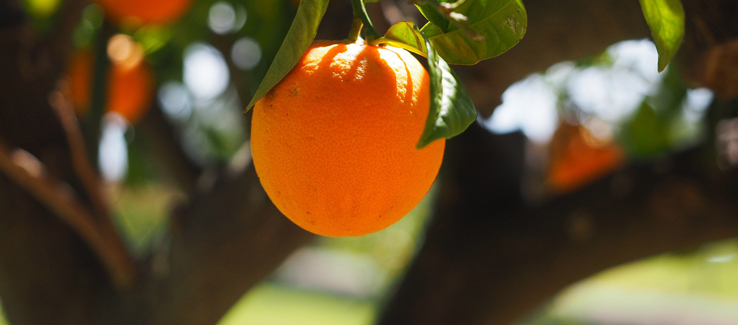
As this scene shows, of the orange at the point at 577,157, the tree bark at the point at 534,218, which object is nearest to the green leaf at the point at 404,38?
the tree bark at the point at 534,218

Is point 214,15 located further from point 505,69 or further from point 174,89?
point 505,69

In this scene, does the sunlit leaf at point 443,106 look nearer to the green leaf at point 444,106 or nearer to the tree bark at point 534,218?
the green leaf at point 444,106

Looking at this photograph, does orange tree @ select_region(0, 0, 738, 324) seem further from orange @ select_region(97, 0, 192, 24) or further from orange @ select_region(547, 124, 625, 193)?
orange @ select_region(547, 124, 625, 193)

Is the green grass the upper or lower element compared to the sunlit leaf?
lower

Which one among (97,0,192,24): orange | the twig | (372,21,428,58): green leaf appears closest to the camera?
(372,21,428,58): green leaf

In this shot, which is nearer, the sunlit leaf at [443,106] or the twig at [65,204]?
the sunlit leaf at [443,106]

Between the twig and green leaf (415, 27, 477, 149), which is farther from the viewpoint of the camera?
the twig

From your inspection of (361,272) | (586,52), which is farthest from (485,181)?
(361,272)

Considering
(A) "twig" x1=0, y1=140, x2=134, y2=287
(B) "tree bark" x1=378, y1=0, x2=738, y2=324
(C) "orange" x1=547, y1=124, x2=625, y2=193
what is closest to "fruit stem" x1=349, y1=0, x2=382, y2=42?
(B) "tree bark" x1=378, y1=0, x2=738, y2=324
